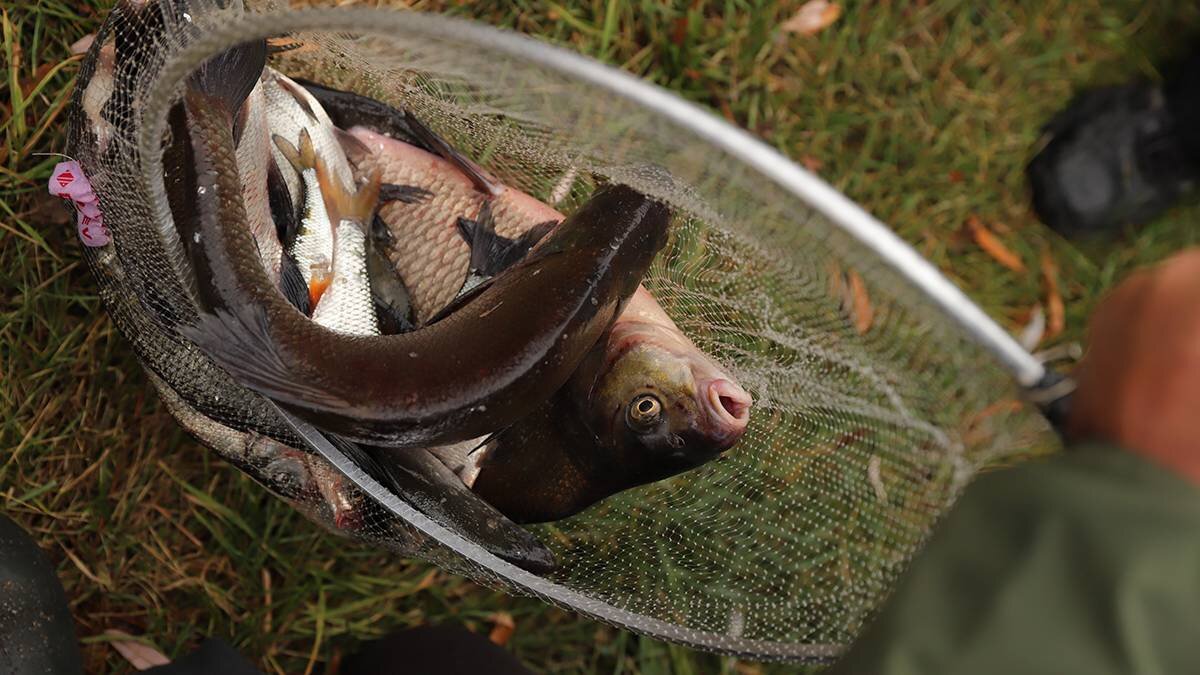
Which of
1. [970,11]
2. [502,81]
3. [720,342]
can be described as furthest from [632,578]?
[970,11]

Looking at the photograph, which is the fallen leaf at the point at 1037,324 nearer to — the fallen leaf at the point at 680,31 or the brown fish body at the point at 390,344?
the fallen leaf at the point at 680,31

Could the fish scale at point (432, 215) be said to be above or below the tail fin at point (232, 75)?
below

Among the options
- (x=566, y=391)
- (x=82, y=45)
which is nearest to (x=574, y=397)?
(x=566, y=391)

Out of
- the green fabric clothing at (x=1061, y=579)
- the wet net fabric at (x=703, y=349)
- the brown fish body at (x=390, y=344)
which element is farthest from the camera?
the brown fish body at (x=390, y=344)

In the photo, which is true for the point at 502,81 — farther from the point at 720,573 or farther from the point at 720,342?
the point at 720,573

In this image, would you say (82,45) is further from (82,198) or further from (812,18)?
(812,18)

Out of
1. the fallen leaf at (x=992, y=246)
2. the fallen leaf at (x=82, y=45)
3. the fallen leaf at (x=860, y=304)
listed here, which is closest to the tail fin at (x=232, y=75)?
the fallen leaf at (x=82, y=45)
